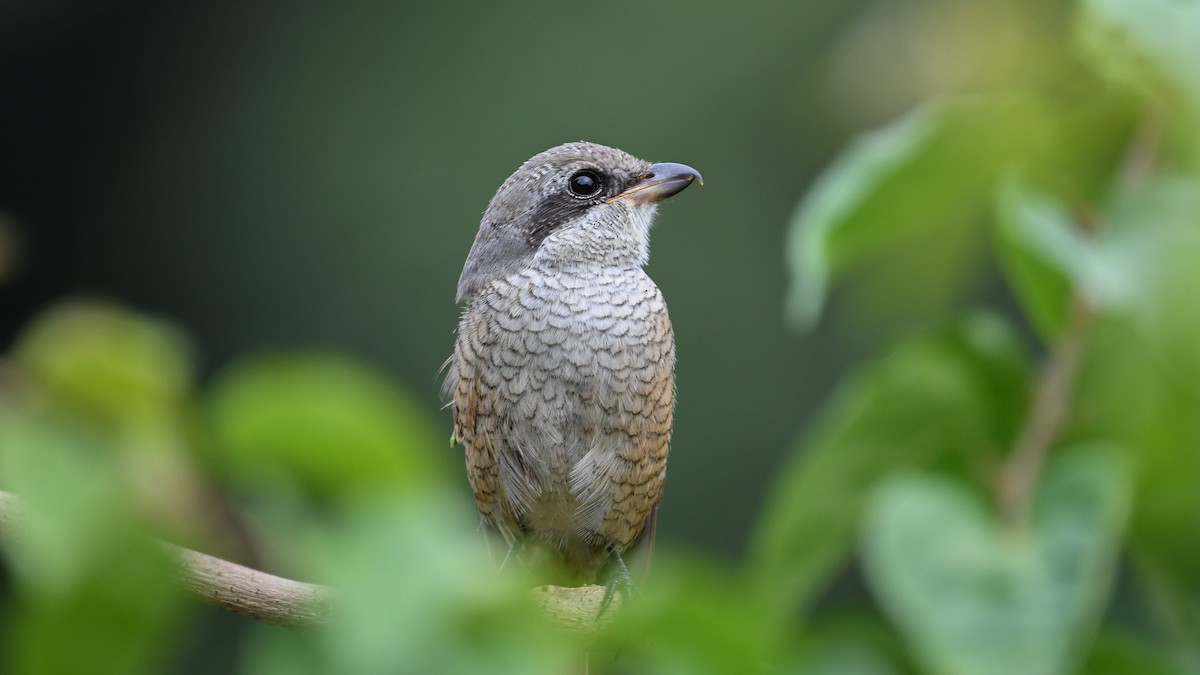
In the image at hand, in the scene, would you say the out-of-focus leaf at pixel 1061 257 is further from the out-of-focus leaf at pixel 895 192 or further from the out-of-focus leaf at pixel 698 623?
the out-of-focus leaf at pixel 698 623

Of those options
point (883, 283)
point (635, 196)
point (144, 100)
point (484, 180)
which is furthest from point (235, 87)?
point (883, 283)

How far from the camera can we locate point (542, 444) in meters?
3.38

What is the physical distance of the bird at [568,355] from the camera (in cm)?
333

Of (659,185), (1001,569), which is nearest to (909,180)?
(1001,569)

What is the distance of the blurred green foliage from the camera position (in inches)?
35.8

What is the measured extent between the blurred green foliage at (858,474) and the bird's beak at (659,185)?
2.15 meters

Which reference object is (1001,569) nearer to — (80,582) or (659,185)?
(80,582)

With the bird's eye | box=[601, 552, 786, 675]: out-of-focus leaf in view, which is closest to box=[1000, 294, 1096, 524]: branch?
box=[601, 552, 786, 675]: out-of-focus leaf

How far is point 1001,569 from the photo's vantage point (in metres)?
1.04

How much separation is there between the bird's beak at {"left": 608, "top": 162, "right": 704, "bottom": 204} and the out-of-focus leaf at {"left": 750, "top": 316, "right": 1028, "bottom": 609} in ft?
7.57

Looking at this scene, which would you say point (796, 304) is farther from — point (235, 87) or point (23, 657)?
point (235, 87)

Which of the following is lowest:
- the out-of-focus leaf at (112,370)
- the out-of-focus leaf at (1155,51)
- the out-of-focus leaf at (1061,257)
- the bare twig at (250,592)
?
the bare twig at (250,592)

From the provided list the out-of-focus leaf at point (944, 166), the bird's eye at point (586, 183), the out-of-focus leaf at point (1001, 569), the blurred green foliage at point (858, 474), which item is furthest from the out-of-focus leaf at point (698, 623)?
the bird's eye at point (586, 183)

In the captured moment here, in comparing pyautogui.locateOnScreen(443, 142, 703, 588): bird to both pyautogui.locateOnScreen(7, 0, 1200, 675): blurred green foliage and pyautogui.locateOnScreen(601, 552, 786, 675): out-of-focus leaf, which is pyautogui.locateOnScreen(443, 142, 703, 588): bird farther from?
pyautogui.locateOnScreen(601, 552, 786, 675): out-of-focus leaf
